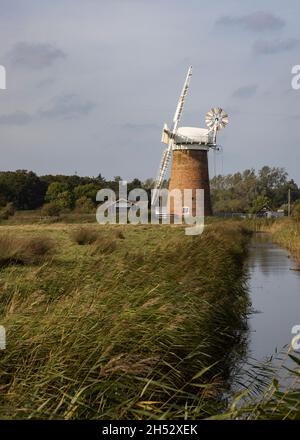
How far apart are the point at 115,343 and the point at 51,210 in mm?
35112

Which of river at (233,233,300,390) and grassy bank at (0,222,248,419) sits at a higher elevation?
grassy bank at (0,222,248,419)

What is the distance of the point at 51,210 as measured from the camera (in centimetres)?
4047

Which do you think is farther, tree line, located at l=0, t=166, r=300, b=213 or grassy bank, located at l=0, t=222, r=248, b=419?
tree line, located at l=0, t=166, r=300, b=213

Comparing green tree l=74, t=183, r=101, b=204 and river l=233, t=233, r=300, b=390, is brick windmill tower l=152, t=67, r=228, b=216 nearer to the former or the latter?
green tree l=74, t=183, r=101, b=204

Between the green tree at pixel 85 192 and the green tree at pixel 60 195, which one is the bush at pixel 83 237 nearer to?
the green tree at pixel 60 195

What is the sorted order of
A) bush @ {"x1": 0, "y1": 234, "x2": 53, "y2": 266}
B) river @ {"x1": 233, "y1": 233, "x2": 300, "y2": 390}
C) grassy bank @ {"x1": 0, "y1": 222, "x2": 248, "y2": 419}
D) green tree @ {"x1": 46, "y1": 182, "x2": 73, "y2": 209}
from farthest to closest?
green tree @ {"x1": 46, "y1": 182, "x2": 73, "y2": 209} → bush @ {"x1": 0, "y1": 234, "x2": 53, "y2": 266} → river @ {"x1": 233, "y1": 233, "x2": 300, "y2": 390} → grassy bank @ {"x1": 0, "y1": 222, "x2": 248, "y2": 419}

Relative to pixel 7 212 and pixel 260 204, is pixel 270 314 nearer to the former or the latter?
pixel 7 212

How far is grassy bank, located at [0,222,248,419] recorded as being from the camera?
498 centimetres

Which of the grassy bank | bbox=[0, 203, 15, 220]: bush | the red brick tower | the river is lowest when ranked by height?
the river

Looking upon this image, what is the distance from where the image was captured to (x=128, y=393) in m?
5.21

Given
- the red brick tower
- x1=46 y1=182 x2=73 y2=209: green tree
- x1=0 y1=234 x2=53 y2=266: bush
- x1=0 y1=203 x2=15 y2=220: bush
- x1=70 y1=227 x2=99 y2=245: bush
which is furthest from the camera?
x1=46 y1=182 x2=73 y2=209: green tree

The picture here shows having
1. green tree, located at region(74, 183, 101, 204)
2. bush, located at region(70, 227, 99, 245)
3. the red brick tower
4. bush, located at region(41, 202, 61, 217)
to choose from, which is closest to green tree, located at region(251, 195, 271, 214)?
green tree, located at region(74, 183, 101, 204)

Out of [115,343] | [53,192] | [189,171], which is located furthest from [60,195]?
[115,343]

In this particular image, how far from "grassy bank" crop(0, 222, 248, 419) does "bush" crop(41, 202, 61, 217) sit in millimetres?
30010
